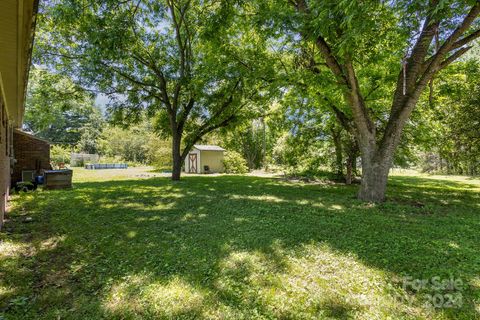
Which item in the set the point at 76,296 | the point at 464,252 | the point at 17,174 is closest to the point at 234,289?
the point at 76,296

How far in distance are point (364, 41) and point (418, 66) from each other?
155cm

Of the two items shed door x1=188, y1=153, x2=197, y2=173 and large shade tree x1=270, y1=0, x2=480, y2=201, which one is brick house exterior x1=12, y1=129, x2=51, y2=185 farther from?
shed door x1=188, y1=153, x2=197, y2=173

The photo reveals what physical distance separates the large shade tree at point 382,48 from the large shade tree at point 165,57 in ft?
7.76

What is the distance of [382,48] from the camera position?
7.71 metres

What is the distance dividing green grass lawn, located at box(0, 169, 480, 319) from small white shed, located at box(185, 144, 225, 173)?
55.3ft

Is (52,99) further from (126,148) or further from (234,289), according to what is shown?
(126,148)

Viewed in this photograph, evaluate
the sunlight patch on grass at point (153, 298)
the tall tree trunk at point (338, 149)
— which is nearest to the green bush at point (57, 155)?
the tall tree trunk at point (338, 149)

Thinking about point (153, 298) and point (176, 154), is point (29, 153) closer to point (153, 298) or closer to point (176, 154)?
point (176, 154)

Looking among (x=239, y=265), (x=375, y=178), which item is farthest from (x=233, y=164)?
(x=239, y=265)

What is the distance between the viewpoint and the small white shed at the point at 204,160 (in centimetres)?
2217

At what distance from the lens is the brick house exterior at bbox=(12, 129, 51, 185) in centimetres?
1052

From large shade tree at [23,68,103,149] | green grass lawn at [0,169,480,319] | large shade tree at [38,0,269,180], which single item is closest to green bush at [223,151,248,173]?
large shade tree at [38,0,269,180]

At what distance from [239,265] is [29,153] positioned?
12.1 m

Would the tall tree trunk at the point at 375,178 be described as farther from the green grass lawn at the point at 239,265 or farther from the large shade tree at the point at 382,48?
the green grass lawn at the point at 239,265
